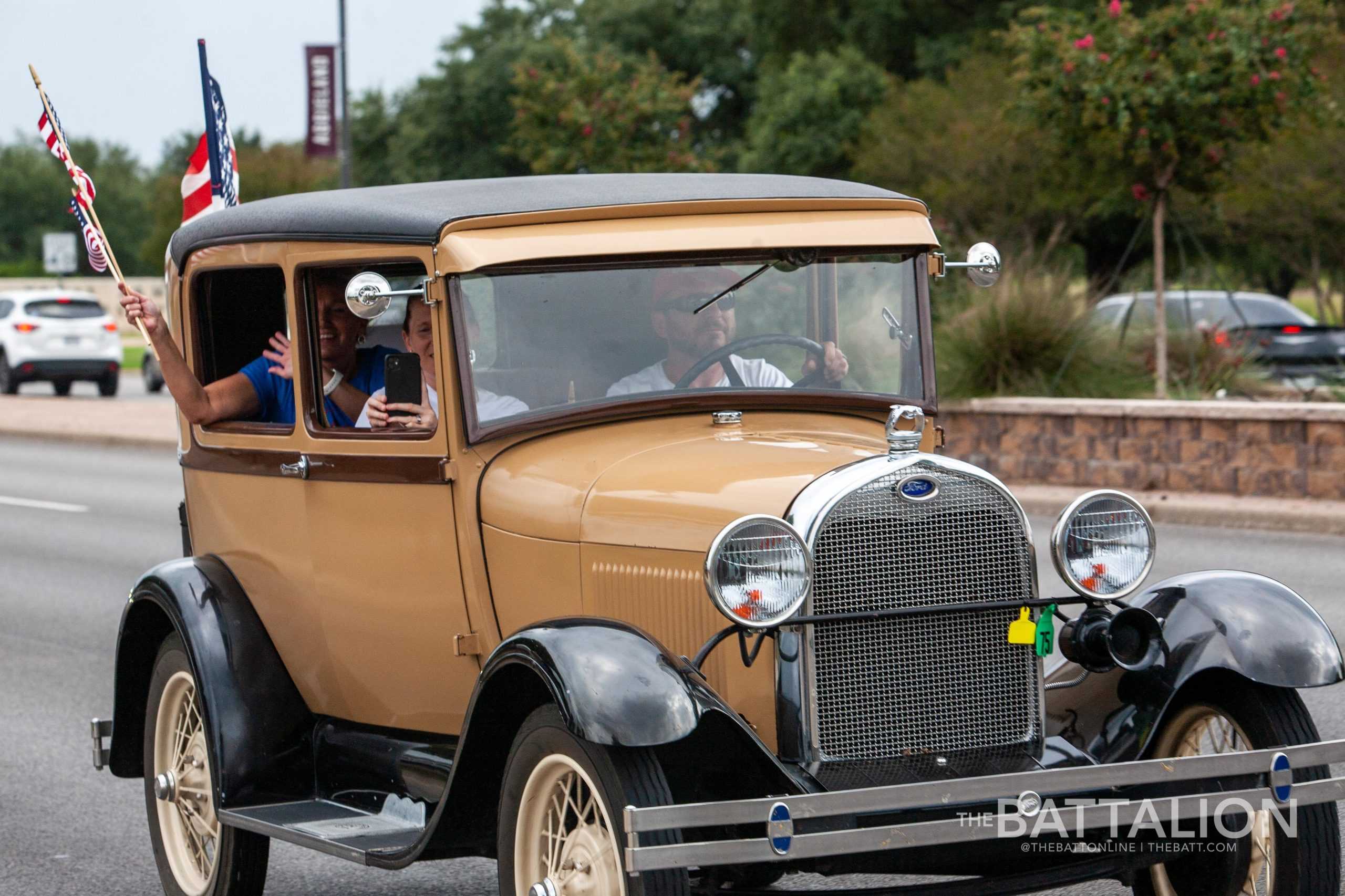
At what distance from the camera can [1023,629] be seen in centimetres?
409

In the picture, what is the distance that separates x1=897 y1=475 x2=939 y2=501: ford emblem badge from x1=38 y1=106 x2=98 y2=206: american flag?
2.98 meters

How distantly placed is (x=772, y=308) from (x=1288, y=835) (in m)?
1.80

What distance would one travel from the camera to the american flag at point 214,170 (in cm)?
671

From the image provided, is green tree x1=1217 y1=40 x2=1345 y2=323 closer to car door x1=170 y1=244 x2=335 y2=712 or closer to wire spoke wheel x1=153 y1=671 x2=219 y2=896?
car door x1=170 y1=244 x2=335 y2=712

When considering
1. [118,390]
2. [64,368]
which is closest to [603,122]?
[64,368]

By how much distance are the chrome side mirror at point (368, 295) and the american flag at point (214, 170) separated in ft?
7.33

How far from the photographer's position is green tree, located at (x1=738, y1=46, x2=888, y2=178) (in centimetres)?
3506

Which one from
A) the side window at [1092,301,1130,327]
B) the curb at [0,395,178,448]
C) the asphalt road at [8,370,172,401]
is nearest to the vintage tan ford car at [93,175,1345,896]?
the side window at [1092,301,1130,327]

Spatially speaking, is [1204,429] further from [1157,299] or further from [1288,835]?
[1288,835]

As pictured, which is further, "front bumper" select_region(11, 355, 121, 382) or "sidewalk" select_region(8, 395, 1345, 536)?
"front bumper" select_region(11, 355, 121, 382)

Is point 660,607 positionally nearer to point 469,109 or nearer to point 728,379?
point 728,379

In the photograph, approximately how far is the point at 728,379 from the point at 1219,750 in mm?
1508

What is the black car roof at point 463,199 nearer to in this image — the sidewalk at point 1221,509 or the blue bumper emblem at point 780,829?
the blue bumper emblem at point 780,829

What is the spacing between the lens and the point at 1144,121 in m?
15.6
